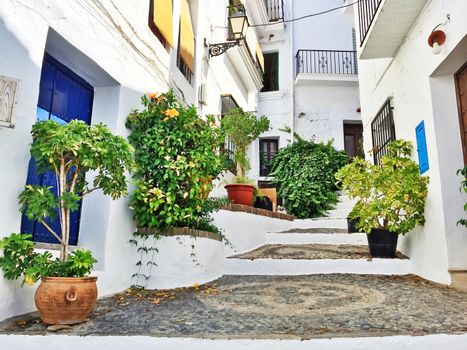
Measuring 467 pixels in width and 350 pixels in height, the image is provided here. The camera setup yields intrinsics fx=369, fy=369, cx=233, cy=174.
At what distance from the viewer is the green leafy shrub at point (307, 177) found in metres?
9.30

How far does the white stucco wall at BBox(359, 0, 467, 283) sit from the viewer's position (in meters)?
3.91

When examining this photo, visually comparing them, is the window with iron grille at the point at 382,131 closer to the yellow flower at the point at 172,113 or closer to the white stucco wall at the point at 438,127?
the white stucco wall at the point at 438,127

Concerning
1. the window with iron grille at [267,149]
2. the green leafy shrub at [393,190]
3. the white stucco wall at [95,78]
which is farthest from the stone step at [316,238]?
the window with iron grille at [267,149]

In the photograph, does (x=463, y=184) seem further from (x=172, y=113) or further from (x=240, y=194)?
(x=240, y=194)

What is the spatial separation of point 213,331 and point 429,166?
324 centimetres

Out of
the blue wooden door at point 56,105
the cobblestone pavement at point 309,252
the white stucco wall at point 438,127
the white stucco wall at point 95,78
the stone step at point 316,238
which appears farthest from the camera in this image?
the stone step at point 316,238

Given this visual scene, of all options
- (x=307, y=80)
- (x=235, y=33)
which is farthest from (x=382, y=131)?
(x=307, y=80)

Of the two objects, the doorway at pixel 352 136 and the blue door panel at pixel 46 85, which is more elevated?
the doorway at pixel 352 136

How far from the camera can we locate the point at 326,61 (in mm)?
13148

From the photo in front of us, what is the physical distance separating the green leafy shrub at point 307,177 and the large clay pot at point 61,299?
719 centimetres

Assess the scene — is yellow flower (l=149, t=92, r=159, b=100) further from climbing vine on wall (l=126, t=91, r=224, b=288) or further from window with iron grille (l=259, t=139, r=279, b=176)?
window with iron grille (l=259, t=139, r=279, b=176)

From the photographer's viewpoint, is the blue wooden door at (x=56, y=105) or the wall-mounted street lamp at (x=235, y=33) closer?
the blue wooden door at (x=56, y=105)

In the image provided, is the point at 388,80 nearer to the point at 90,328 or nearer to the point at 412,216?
the point at 412,216

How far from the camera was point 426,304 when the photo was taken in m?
3.25
